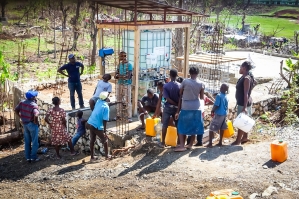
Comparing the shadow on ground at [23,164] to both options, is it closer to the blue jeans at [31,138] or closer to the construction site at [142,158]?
the construction site at [142,158]

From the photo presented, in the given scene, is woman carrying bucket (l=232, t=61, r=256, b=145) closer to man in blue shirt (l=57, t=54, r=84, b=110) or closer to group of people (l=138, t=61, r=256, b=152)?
group of people (l=138, t=61, r=256, b=152)

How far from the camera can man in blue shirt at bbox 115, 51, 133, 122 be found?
8.91m

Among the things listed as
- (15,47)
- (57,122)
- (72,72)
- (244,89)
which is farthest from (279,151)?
(15,47)

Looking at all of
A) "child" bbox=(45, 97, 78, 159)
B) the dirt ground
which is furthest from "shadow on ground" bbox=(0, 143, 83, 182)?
"child" bbox=(45, 97, 78, 159)

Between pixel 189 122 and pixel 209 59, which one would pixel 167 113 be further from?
pixel 209 59

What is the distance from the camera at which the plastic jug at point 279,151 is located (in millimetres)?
6305

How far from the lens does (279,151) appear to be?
6.35m

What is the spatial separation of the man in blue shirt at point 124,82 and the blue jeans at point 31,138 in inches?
76.2

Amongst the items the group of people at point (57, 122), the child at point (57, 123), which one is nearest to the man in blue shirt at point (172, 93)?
the group of people at point (57, 122)

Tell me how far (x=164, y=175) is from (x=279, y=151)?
6.42 ft

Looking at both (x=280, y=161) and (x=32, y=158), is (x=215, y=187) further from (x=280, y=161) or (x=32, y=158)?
(x=32, y=158)

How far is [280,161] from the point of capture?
6410 mm

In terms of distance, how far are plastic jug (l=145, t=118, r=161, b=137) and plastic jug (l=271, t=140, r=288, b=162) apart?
2.39 metres

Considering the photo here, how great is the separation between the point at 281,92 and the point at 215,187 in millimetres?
7806
